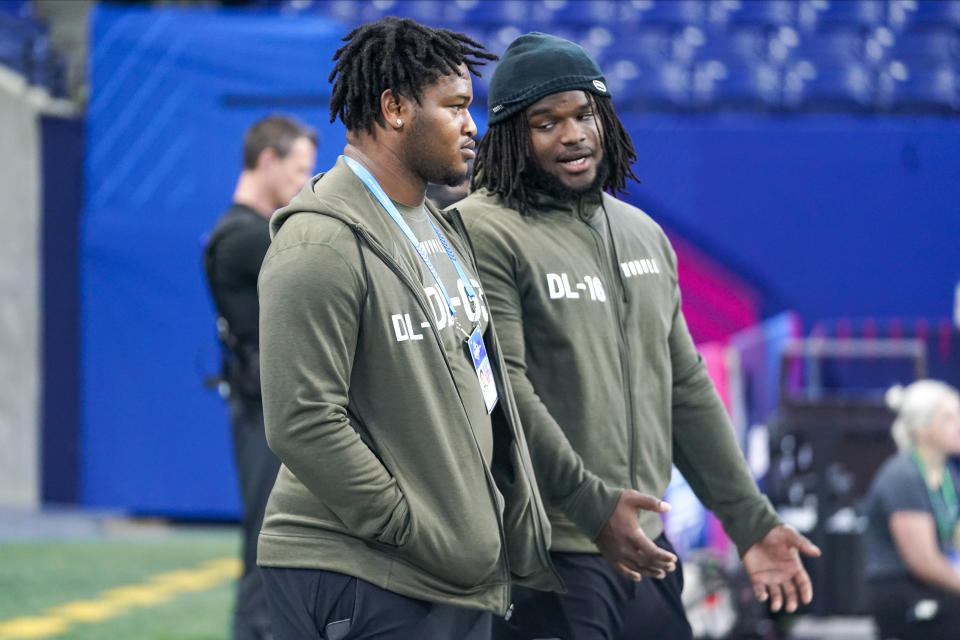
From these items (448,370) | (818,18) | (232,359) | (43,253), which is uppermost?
(818,18)

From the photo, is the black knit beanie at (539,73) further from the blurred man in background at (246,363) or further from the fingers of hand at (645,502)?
the blurred man in background at (246,363)

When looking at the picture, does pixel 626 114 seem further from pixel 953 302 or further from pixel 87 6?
pixel 87 6

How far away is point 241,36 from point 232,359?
6.20 m

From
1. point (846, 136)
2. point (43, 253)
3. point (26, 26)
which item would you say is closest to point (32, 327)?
point (43, 253)

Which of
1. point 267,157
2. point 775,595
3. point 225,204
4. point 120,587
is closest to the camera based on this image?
point 775,595

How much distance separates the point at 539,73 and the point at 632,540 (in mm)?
875

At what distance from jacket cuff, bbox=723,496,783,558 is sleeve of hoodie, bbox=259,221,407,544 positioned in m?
0.98

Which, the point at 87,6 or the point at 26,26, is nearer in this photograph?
the point at 26,26

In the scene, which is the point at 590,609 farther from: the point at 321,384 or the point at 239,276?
the point at 239,276

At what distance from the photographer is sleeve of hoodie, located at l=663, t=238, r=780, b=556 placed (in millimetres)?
2781

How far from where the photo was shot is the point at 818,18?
1134 cm

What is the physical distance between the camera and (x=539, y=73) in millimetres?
2613

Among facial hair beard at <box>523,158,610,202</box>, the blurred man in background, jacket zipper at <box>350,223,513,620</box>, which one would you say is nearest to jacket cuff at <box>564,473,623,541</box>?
jacket zipper at <box>350,223,513,620</box>

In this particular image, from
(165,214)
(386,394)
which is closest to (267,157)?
(386,394)
